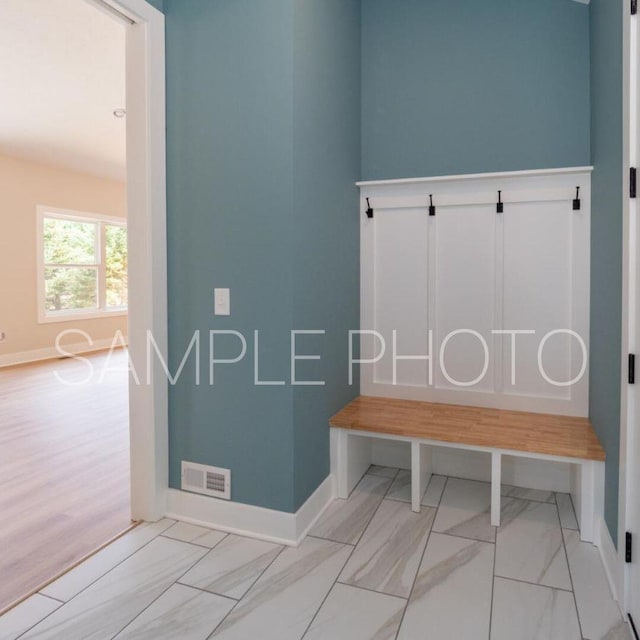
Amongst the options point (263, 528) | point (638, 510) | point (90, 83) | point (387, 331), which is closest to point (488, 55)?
point (387, 331)

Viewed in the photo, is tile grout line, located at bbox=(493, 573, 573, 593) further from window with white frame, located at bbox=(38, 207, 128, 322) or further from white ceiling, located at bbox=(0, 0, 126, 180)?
window with white frame, located at bbox=(38, 207, 128, 322)

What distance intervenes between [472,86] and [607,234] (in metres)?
1.20

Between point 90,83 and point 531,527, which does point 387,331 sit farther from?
point 90,83

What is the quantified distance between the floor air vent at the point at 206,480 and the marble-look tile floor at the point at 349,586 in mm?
169

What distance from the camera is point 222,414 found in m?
2.14

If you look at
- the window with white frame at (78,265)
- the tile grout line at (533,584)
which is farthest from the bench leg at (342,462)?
the window with white frame at (78,265)

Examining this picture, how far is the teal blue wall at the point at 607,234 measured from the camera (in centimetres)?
177

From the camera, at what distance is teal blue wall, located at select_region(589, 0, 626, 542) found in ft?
5.79

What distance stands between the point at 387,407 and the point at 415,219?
3.65ft

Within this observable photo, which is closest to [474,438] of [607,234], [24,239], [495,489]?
[495,489]

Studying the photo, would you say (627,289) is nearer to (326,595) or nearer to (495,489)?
(495,489)

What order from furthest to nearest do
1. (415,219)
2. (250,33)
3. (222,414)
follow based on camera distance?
(415,219), (222,414), (250,33)

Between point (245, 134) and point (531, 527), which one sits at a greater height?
point (245, 134)

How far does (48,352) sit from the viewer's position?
258 inches
